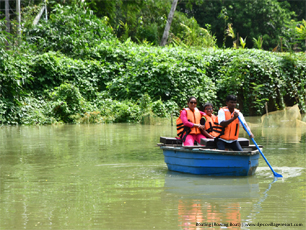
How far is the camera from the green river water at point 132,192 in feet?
17.1

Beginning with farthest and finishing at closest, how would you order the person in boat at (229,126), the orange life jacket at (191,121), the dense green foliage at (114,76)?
the dense green foliage at (114,76)
the orange life jacket at (191,121)
the person in boat at (229,126)

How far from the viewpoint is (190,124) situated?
8.81m

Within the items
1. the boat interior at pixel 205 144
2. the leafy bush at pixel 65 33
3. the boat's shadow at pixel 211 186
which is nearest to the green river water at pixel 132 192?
the boat's shadow at pixel 211 186

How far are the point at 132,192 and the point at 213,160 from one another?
186 centimetres

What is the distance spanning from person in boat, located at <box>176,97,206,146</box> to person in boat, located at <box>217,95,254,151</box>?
826 millimetres

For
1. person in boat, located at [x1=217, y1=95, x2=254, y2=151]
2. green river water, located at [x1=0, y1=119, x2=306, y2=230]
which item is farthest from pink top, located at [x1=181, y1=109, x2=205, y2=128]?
green river water, located at [x1=0, y1=119, x2=306, y2=230]

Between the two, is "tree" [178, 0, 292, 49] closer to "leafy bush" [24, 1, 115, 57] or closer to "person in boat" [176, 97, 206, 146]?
"leafy bush" [24, 1, 115, 57]

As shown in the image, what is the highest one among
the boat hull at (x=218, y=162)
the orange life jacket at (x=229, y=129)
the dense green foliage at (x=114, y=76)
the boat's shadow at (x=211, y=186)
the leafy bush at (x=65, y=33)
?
the leafy bush at (x=65, y=33)

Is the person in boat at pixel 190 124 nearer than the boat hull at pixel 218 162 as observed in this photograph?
No

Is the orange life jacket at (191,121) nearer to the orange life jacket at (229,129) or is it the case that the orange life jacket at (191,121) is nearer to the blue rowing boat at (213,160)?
the blue rowing boat at (213,160)

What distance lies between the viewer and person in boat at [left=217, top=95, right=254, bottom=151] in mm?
8000

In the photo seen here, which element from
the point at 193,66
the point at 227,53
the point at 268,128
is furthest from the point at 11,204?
the point at 227,53

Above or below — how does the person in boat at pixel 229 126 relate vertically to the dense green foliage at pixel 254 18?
below

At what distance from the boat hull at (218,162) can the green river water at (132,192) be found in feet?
0.50
